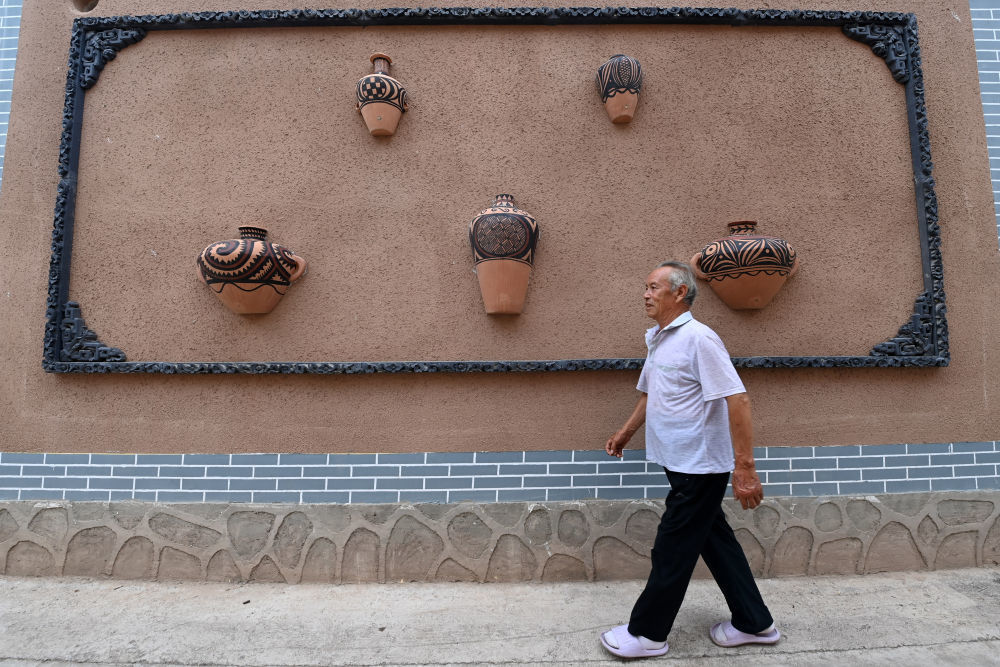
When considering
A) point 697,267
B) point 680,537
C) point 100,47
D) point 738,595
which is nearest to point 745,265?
point 697,267

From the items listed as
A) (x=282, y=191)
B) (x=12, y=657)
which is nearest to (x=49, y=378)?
(x=12, y=657)

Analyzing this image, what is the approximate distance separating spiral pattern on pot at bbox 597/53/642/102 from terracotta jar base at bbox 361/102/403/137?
108 centimetres

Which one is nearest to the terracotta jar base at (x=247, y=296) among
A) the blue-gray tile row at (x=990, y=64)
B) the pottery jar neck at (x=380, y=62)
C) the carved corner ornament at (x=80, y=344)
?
the carved corner ornament at (x=80, y=344)

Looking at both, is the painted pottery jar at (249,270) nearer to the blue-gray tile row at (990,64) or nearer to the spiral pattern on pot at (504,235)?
the spiral pattern on pot at (504,235)

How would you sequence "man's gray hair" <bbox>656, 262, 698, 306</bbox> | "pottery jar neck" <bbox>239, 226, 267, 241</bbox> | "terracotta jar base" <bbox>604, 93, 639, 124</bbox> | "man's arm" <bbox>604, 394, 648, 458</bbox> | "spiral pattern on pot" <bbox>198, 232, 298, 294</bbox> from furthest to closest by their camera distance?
"terracotta jar base" <bbox>604, 93, 639, 124</bbox>
"pottery jar neck" <bbox>239, 226, 267, 241</bbox>
"spiral pattern on pot" <bbox>198, 232, 298, 294</bbox>
"man's arm" <bbox>604, 394, 648, 458</bbox>
"man's gray hair" <bbox>656, 262, 698, 306</bbox>

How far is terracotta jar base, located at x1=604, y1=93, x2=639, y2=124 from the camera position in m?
2.62

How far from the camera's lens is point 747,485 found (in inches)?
67.6

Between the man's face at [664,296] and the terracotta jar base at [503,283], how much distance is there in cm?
72

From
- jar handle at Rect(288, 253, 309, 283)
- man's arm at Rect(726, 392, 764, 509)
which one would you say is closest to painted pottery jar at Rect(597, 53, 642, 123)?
man's arm at Rect(726, 392, 764, 509)

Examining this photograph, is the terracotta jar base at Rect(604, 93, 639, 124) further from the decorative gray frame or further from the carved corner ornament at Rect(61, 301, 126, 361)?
the carved corner ornament at Rect(61, 301, 126, 361)

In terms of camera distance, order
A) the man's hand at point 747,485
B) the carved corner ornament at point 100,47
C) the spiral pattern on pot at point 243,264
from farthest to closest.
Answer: the carved corner ornament at point 100,47 → the spiral pattern on pot at point 243,264 → the man's hand at point 747,485

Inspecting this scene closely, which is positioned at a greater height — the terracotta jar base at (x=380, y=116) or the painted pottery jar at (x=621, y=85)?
the painted pottery jar at (x=621, y=85)

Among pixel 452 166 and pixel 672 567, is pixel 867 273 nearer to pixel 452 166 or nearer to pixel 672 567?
pixel 672 567

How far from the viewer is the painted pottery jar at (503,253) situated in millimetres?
2449
